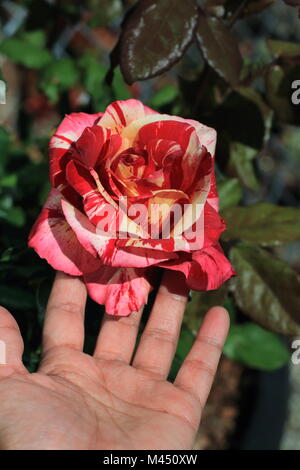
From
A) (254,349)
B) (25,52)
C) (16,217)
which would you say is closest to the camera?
(16,217)

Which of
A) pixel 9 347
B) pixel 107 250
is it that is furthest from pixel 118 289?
pixel 9 347

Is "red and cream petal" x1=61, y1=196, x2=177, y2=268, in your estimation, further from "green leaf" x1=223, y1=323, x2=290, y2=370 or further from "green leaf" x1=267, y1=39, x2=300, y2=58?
"green leaf" x1=223, y1=323, x2=290, y2=370

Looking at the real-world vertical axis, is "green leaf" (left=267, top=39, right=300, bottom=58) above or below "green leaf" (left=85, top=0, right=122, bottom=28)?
below

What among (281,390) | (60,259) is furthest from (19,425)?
(281,390)

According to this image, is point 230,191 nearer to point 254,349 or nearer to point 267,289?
point 267,289

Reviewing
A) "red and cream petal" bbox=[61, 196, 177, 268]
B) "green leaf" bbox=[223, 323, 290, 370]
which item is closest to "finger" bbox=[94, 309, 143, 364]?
"red and cream petal" bbox=[61, 196, 177, 268]
